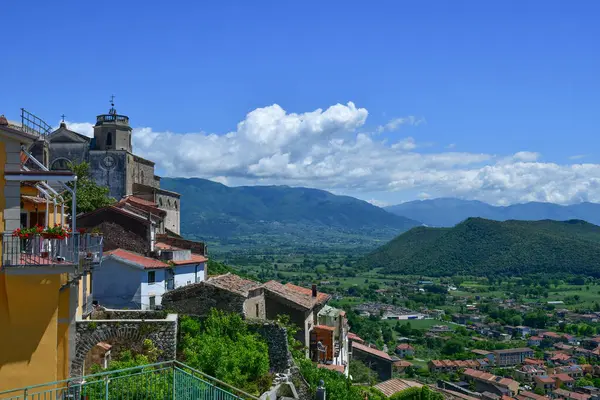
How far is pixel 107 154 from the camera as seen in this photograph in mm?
50375

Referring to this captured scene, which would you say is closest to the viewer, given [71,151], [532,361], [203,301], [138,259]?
[203,301]

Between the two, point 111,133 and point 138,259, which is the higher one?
point 111,133

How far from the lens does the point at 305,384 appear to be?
23344 mm

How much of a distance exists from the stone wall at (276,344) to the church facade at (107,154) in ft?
88.4

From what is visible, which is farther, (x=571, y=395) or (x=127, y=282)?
(x=571, y=395)

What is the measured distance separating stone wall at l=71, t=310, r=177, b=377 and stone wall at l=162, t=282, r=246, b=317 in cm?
280

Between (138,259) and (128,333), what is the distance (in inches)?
334

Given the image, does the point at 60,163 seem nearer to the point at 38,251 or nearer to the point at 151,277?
the point at 151,277

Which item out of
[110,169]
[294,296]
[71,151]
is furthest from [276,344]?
[71,151]

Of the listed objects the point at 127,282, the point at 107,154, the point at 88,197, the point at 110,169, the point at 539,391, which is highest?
the point at 107,154

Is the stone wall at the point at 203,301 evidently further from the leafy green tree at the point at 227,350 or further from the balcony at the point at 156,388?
the balcony at the point at 156,388

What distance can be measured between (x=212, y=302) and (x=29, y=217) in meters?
8.85

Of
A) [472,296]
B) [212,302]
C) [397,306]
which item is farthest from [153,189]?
[472,296]

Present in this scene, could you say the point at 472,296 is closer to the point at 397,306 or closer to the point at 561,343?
the point at 397,306
